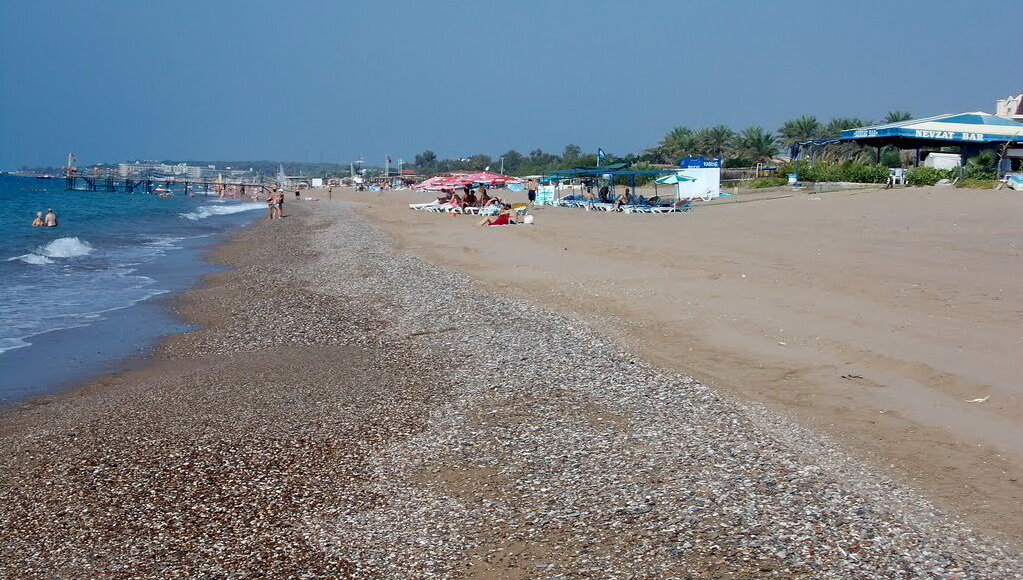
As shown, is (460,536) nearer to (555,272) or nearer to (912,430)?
(912,430)

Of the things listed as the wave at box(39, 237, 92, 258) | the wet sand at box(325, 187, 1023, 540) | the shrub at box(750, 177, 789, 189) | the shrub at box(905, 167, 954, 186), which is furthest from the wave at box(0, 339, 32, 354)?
the shrub at box(750, 177, 789, 189)

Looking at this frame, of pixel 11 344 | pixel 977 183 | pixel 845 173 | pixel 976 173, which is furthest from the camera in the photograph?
pixel 845 173

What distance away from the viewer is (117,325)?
1240 centimetres

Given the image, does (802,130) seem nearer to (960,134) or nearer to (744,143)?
(744,143)

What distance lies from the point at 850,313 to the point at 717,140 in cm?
5791

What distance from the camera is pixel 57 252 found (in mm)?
23875

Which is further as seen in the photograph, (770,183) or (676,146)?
(676,146)

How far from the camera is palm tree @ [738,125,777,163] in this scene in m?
60.9

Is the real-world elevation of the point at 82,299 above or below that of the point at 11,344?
above

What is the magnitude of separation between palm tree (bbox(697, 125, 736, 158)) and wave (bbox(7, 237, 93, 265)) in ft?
164

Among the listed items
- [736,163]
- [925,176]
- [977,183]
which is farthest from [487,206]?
[736,163]

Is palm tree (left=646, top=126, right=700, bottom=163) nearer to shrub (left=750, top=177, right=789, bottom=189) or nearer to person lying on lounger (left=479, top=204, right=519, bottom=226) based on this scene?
shrub (left=750, top=177, right=789, bottom=189)

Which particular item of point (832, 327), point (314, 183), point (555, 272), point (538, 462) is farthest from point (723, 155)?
point (314, 183)

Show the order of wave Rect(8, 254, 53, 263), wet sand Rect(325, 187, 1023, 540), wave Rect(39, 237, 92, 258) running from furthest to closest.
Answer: wave Rect(39, 237, 92, 258)
wave Rect(8, 254, 53, 263)
wet sand Rect(325, 187, 1023, 540)
